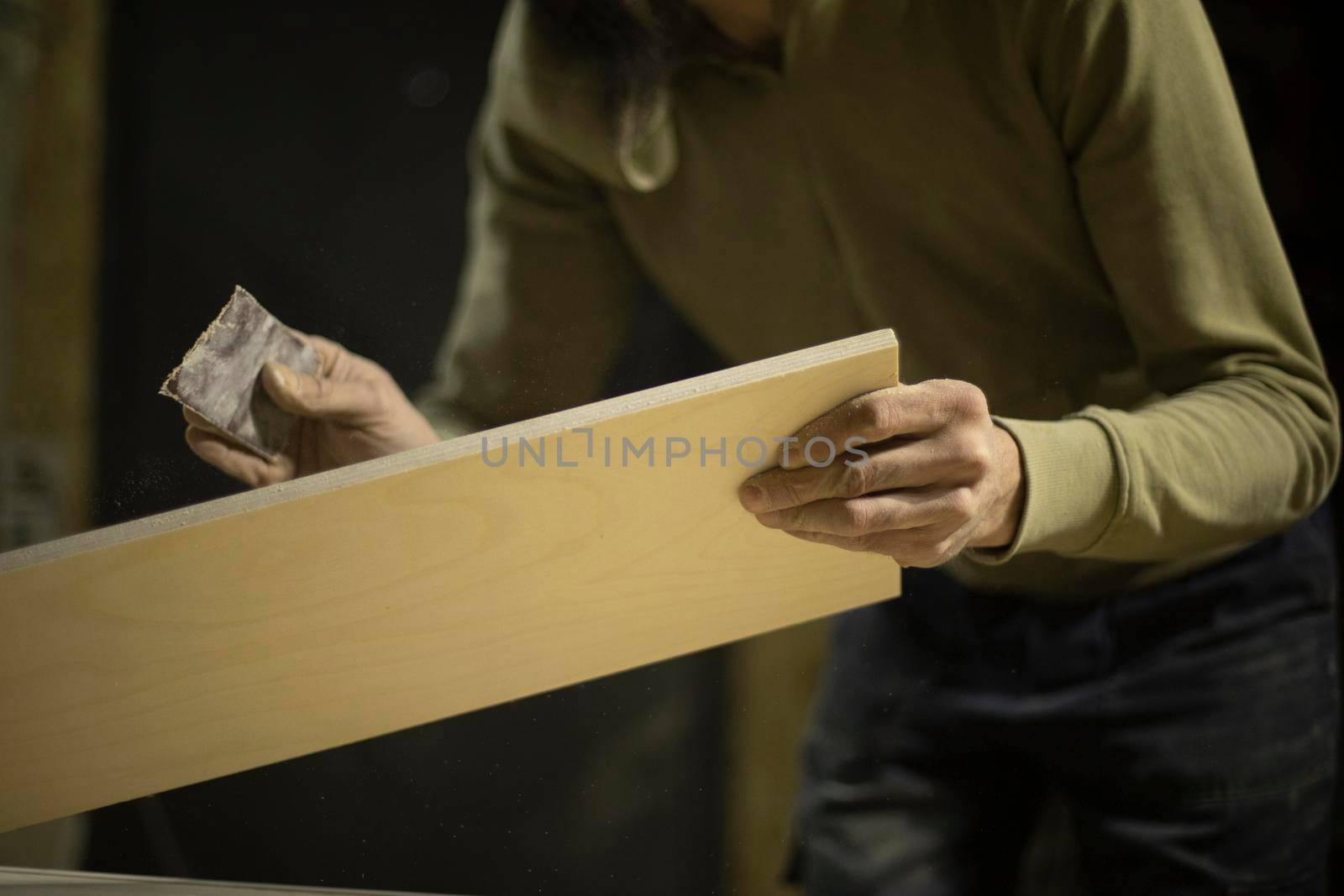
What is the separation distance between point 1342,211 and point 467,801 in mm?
829

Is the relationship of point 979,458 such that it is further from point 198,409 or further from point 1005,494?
point 198,409

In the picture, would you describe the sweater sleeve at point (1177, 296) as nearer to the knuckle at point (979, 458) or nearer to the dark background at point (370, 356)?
the knuckle at point (979, 458)

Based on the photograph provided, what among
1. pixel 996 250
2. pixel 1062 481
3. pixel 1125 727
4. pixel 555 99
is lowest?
pixel 1125 727

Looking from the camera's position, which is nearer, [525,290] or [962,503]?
[962,503]

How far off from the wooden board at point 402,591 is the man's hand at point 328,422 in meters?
0.16

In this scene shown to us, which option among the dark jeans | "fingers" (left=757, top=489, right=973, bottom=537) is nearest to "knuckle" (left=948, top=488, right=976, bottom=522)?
"fingers" (left=757, top=489, right=973, bottom=537)

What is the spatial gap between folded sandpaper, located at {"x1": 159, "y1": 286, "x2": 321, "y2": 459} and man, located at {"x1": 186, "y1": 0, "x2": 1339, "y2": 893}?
19 mm

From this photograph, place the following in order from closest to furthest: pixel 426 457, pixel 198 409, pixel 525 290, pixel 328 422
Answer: pixel 426 457 → pixel 198 409 → pixel 328 422 → pixel 525 290

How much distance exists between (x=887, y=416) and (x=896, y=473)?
3 centimetres

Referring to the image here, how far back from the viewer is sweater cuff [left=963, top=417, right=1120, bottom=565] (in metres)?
0.51

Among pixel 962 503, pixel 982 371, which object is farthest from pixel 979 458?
pixel 982 371

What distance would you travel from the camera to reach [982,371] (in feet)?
2.06

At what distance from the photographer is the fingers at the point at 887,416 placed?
461 millimetres

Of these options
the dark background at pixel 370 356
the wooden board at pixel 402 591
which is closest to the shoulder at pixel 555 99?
the dark background at pixel 370 356
